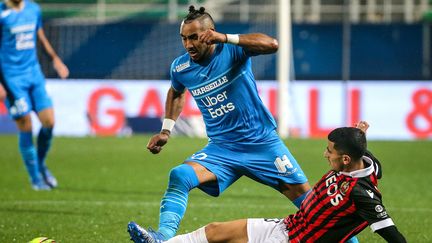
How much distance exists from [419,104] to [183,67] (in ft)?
52.8

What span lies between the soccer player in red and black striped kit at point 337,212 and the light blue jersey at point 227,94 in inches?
48.9

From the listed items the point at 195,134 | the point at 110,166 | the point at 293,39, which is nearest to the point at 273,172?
the point at 110,166

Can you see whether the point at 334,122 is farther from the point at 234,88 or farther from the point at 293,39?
the point at 234,88

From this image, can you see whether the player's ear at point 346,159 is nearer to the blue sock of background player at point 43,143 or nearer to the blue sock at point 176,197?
the blue sock at point 176,197

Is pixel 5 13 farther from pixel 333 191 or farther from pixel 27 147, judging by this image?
pixel 333 191

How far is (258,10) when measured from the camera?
90.0 feet

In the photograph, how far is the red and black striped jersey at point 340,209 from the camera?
6.27 meters

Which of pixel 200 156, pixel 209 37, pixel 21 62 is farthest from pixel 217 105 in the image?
pixel 21 62

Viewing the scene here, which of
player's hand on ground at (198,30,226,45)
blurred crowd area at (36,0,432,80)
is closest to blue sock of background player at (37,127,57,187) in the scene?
player's hand on ground at (198,30,226,45)

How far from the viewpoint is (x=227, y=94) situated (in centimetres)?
770

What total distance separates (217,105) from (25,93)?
5.84m

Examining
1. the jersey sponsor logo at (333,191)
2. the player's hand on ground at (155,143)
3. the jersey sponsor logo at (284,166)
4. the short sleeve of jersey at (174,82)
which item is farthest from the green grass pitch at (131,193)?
the jersey sponsor logo at (333,191)

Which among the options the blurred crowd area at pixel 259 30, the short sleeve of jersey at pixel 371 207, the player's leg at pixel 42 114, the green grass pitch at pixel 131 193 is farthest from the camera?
the blurred crowd area at pixel 259 30

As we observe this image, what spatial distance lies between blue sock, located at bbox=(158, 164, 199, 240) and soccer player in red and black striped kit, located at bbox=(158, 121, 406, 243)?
40cm
